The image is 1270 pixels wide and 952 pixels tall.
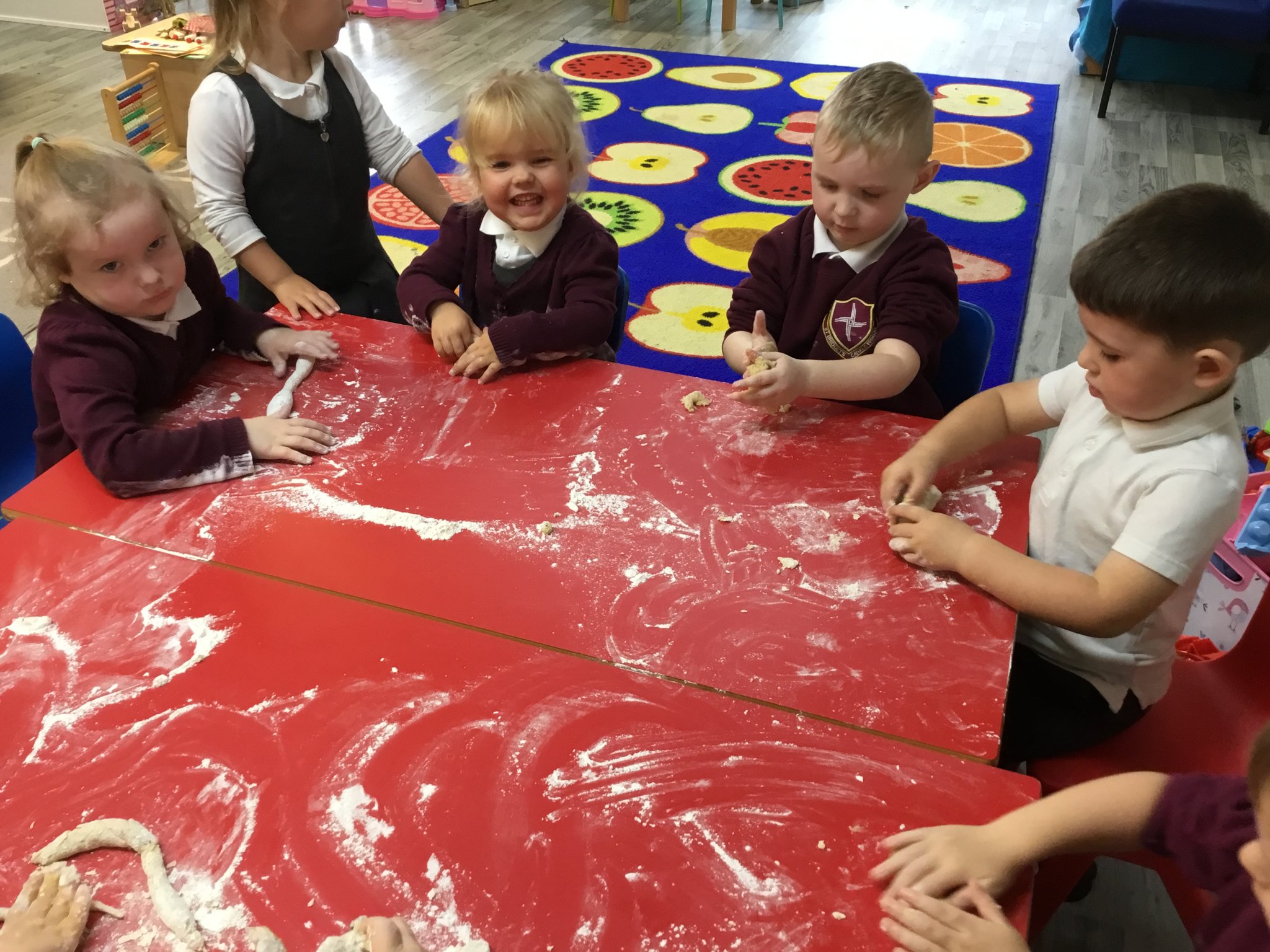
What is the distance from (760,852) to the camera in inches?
33.7

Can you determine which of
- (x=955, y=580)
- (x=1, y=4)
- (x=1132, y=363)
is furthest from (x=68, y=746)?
(x=1, y=4)

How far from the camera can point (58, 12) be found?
616 cm

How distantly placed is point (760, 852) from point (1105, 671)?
647mm

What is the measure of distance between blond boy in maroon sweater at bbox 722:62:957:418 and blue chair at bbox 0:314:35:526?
1.26 meters

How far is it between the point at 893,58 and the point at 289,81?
4370 millimetres

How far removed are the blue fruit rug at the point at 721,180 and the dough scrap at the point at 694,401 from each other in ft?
4.62

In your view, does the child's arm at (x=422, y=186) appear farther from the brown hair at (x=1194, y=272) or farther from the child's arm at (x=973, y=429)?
the brown hair at (x=1194, y=272)

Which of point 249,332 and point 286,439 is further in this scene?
point 249,332

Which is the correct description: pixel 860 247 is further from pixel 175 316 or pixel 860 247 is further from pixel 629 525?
pixel 175 316

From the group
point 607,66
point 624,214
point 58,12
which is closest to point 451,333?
point 624,214

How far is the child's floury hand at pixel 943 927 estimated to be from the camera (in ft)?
2.59

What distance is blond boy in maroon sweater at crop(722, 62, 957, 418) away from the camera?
147 centimetres

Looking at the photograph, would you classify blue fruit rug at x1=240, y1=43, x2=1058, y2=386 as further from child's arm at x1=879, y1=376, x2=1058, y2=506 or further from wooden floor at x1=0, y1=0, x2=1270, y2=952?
child's arm at x1=879, y1=376, x2=1058, y2=506

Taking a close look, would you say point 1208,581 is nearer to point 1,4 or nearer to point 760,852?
point 760,852
